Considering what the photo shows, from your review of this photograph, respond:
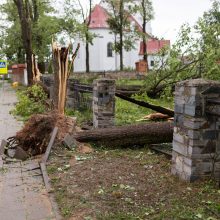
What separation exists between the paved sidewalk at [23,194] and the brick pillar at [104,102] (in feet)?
8.66

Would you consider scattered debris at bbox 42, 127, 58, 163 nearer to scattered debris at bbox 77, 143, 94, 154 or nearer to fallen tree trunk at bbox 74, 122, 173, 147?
scattered debris at bbox 77, 143, 94, 154

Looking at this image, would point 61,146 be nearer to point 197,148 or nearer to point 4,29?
point 197,148

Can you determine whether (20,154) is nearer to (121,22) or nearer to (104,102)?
(104,102)

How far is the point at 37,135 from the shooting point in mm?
7898

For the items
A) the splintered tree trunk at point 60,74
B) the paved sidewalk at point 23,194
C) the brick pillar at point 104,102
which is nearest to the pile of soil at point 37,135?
the paved sidewalk at point 23,194

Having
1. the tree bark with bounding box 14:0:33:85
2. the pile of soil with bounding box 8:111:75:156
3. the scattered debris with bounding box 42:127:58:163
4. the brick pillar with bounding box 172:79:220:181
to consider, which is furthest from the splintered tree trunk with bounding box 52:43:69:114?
the tree bark with bounding box 14:0:33:85

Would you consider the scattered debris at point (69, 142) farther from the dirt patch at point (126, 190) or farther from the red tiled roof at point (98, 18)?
the red tiled roof at point (98, 18)

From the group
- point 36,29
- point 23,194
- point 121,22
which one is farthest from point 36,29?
point 23,194

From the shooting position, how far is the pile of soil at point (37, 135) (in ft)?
25.4

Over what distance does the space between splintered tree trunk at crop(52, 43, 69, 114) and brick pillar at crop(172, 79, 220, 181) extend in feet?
19.5

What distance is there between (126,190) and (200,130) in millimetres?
1362

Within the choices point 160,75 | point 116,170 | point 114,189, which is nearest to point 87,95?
point 160,75

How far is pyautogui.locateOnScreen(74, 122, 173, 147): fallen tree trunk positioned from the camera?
7613mm

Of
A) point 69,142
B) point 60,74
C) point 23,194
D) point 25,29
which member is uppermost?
point 25,29
